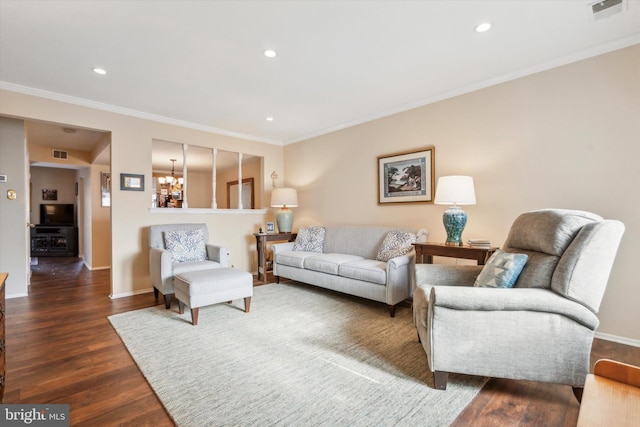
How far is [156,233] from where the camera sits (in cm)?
378

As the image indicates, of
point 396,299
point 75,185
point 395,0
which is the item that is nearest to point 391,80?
point 395,0

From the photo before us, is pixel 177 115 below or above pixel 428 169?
above

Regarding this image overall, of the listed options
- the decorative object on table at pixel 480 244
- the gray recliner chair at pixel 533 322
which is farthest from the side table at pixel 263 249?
the gray recliner chair at pixel 533 322

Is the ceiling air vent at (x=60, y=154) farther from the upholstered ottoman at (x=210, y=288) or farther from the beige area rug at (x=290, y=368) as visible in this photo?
the upholstered ottoman at (x=210, y=288)

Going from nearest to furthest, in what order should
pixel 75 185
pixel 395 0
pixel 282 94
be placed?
pixel 395 0
pixel 282 94
pixel 75 185

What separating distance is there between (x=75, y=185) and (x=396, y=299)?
9351mm

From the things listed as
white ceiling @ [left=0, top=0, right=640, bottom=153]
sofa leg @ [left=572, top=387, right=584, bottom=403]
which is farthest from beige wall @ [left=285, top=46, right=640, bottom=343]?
sofa leg @ [left=572, top=387, right=584, bottom=403]

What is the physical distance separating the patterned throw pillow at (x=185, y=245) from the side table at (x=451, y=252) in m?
2.75

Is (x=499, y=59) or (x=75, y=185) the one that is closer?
(x=499, y=59)

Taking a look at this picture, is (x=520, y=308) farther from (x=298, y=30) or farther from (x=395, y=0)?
(x=298, y=30)

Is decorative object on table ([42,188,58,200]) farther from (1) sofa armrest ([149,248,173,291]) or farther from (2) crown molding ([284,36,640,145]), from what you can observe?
(2) crown molding ([284,36,640,145])

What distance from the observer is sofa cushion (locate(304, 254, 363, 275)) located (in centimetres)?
350

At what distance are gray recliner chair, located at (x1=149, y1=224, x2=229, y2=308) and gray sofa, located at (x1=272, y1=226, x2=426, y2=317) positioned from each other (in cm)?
97

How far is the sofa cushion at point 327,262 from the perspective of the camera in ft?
11.5
